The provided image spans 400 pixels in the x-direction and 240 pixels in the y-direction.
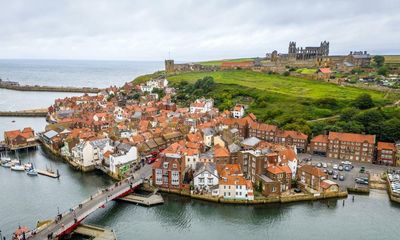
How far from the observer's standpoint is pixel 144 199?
37719 millimetres

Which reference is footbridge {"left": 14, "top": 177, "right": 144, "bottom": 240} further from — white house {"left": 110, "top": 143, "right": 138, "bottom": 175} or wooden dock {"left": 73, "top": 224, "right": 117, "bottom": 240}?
white house {"left": 110, "top": 143, "right": 138, "bottom": 175}

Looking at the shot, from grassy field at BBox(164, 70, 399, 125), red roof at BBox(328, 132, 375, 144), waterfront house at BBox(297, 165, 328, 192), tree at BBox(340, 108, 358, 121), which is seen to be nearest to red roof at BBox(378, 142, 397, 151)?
red roof at BBox(328, 132, 375, 144)

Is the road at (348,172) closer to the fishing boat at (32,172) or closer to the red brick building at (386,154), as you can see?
the red brick building at (386,154)

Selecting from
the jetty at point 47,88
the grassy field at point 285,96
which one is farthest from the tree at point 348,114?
the jetty at point 47,88

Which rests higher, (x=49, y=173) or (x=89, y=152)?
(x=89, y=152)

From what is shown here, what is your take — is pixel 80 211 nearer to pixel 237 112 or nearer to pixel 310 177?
pixel 310 177

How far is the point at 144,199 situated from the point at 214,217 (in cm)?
840

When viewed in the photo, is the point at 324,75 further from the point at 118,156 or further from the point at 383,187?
the point at 118,156

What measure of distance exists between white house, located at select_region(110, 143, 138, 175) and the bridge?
2.77 metres

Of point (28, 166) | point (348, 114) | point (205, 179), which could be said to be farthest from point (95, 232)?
point (348, 114)

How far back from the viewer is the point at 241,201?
37.4 meters

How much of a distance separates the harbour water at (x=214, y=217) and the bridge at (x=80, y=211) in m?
1.29

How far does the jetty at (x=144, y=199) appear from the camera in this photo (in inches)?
1464

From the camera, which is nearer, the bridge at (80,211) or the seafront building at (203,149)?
the bridge at (80,211)
